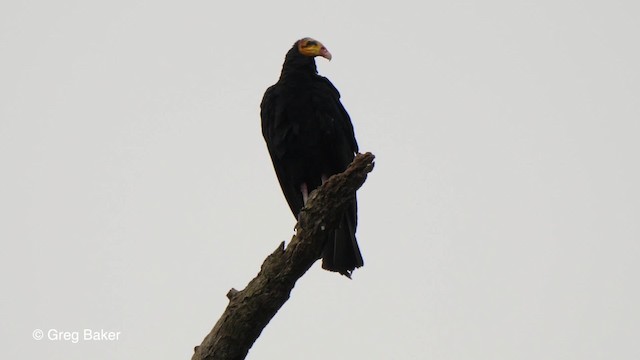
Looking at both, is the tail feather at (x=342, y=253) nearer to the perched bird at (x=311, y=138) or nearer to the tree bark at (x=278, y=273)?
the perched bird at (x=311, y=138)

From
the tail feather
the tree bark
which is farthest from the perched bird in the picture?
the tree bark

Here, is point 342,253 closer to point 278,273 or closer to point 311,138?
point 311,138

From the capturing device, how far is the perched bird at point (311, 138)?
4.91 m

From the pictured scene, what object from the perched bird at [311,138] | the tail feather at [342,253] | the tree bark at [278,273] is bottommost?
Answer: the tree bark at [278,273]

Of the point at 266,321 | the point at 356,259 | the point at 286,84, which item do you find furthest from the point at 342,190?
the point at 286,84

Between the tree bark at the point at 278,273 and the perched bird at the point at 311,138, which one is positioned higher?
the perched bird at the point at 311,138

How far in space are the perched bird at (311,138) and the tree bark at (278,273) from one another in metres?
1.25

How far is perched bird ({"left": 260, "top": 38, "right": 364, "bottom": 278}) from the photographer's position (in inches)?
193

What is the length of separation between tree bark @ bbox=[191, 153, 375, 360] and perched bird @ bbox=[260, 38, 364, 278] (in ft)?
4.11

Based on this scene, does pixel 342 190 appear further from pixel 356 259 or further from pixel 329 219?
pixel 356 259

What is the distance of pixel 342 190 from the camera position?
142 inches

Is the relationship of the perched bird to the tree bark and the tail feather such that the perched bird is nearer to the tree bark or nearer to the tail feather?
the tail feather

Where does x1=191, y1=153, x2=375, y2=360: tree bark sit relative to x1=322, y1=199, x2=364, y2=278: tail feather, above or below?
below

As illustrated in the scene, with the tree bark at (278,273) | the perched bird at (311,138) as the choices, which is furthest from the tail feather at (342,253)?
the tree bark at (278,273)
